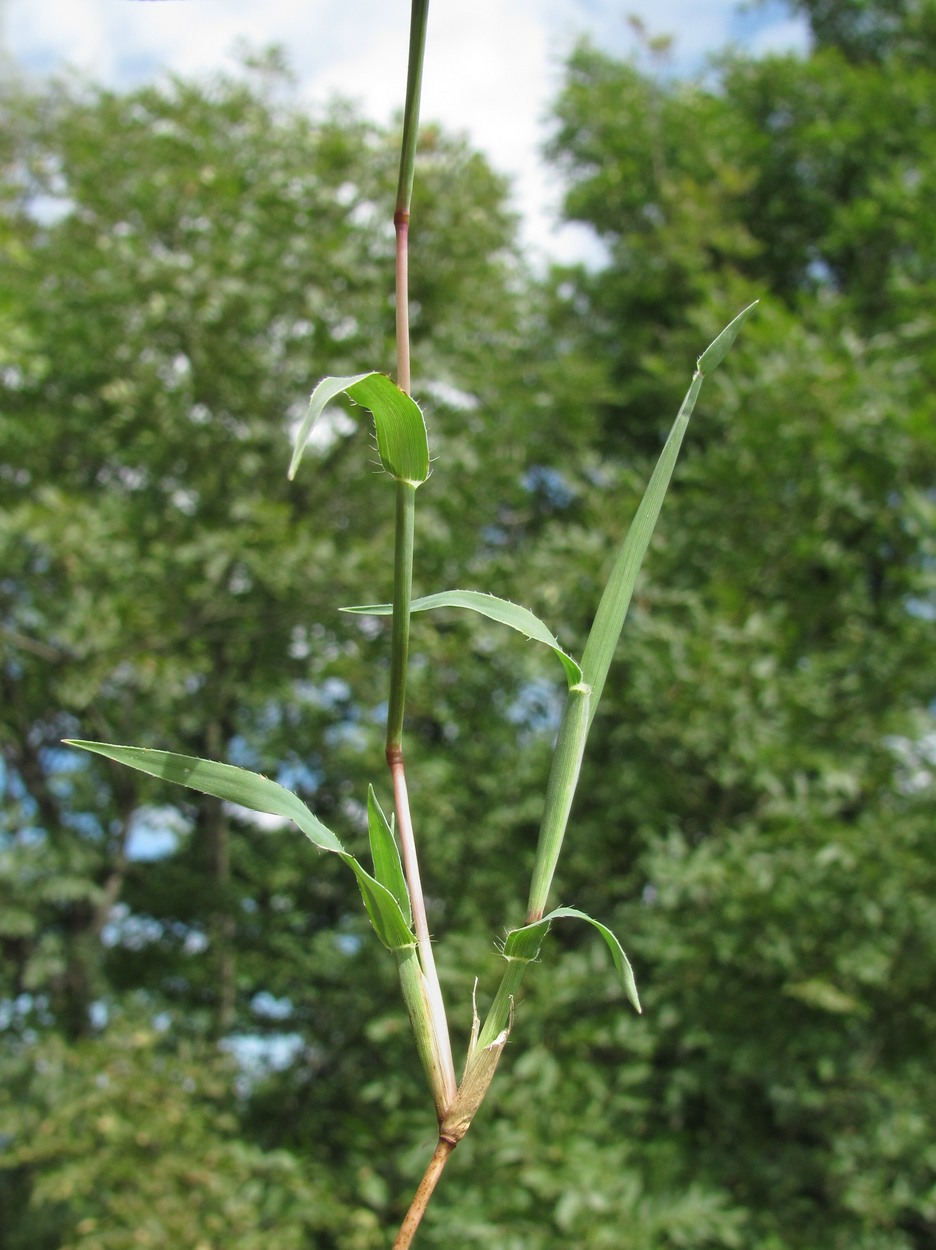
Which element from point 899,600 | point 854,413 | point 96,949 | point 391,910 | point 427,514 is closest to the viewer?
point 391,910

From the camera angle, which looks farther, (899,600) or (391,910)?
(899,600)

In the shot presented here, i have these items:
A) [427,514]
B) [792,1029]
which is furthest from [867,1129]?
[427,514]

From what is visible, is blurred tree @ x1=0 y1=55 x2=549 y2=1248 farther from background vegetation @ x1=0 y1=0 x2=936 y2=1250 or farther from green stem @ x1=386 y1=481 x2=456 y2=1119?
green stem @ x1=386 y1=481 x2=456 y2=1119

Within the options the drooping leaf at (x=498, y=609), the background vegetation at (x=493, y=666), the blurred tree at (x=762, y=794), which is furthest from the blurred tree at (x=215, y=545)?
the drooping leaf at (x=498, y=609)

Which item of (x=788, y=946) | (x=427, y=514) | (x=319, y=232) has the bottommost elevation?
(x=788, y=946)

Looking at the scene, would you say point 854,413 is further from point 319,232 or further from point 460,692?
point 319,232

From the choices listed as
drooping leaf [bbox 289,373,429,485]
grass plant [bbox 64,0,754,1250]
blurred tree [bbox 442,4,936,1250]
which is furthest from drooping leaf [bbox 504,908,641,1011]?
blurred tree [bbox 442,4,936,1250]
